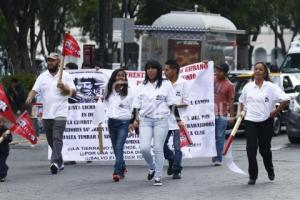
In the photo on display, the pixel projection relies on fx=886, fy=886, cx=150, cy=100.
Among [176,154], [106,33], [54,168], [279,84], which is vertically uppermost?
[106,33]

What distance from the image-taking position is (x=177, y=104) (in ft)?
43.7

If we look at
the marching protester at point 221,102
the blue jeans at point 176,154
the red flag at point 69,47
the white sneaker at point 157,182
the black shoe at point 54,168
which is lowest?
the black shoe at point 54,168

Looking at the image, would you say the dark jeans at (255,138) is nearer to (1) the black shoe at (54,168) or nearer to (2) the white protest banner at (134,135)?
(2) the white protest banner at (134,135)

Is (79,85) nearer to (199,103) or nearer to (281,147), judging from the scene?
(199,103)

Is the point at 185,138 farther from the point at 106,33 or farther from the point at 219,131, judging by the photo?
the point at 106,33

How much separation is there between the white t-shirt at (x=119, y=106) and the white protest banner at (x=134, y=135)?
181 centimetres

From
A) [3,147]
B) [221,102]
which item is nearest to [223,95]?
[221,102]

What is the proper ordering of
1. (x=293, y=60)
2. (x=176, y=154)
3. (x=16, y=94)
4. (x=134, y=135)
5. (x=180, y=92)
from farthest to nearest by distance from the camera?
(x=293, y=60), (x=16, y=94), (x=134, y=135), (x=180, y=92), (x=176, y=154)

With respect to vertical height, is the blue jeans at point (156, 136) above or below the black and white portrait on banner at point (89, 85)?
below

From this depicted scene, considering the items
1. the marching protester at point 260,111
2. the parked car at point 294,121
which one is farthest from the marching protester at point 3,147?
the parked car at point 294,121

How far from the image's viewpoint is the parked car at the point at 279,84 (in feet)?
71.7

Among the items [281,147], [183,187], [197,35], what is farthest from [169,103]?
[197,35]

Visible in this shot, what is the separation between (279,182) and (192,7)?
104ft

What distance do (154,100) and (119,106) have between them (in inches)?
36.2
